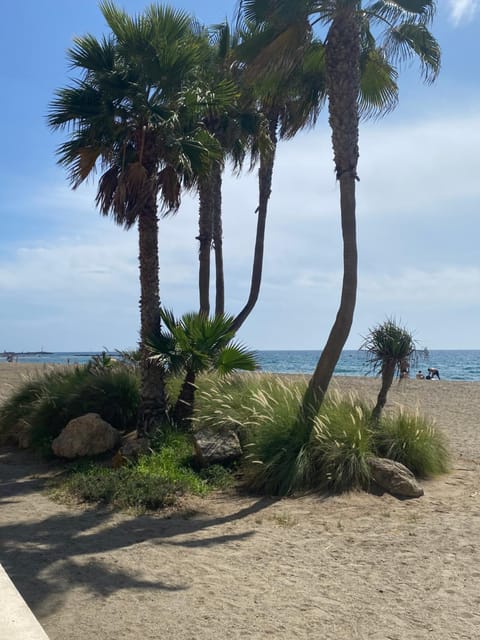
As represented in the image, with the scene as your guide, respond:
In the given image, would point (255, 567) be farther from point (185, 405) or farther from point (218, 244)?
point (218, 244)

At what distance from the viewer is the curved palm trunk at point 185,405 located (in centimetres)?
1183

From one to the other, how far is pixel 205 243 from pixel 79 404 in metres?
7.00

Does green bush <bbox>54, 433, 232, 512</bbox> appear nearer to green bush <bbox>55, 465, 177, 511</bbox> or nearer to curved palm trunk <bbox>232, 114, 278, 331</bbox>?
green bush <bbox>55, 465, 177, 511</bbox>

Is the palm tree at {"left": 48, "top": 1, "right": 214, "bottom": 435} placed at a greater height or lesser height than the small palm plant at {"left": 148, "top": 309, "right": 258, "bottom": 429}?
greater

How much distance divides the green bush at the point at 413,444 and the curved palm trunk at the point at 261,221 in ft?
29.0

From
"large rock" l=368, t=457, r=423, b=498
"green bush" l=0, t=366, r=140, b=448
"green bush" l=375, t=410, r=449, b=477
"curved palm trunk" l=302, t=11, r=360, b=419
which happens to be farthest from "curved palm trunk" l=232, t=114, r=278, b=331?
"large rock" l=368, t=457, r=423, b=498

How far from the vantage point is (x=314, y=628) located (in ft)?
15.3

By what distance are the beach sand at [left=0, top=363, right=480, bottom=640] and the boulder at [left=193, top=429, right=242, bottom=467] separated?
1128mm

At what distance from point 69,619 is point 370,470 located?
5.35 m

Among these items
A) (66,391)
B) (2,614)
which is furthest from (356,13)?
(2,614)

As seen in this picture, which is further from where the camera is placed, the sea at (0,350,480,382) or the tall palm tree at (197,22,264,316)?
the sea at (0,350,480,382)

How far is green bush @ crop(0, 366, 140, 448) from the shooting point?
41.5 feet

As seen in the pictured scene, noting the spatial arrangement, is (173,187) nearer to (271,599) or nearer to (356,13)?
(356,13)

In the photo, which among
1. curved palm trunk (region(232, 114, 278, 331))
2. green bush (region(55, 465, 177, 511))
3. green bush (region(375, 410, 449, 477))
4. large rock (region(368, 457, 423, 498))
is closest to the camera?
green bush (region(55, 465, 177, 511))
